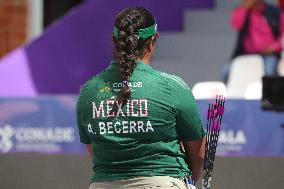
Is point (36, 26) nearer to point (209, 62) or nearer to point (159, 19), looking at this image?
point (159, 19)

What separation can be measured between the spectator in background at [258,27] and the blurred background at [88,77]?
0.14 meters

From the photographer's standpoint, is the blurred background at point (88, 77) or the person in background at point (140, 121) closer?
the person in background at point (140, 121)

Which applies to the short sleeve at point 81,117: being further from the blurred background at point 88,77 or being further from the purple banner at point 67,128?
the purple banner at point 67,128

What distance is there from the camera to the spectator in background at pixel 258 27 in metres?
8.82

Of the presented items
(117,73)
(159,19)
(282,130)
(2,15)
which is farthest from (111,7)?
(117,73)

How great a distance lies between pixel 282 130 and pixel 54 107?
1.86 metres

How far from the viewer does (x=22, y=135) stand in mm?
6684

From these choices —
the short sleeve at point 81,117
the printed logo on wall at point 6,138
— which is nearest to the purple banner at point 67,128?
the printed logo on wall at point 6,138

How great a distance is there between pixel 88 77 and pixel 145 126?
704 cm

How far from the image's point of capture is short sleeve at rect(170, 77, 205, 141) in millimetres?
3107

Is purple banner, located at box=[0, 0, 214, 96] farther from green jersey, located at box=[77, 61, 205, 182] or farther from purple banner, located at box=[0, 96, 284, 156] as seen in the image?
green jersey, located at box=[77, 61, 205, 182]

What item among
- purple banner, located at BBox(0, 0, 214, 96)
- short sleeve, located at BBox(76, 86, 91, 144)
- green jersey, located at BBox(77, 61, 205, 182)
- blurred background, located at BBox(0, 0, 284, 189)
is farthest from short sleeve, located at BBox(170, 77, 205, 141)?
purple banner, located at BBox(0, 0, 214, 96)

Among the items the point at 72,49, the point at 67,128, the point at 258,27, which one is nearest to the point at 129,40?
the point at 67,128

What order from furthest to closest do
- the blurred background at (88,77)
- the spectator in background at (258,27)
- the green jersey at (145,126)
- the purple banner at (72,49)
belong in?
the purple banner at (72,49) < the spectator in background at (258,27) < the blurred background at (88,77) < the green jersey at (145,126)
